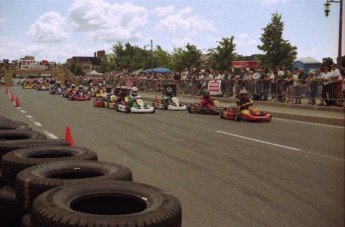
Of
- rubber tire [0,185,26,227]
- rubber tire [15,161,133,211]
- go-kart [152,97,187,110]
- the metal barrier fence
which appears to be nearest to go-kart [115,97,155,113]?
go-kart [152,97,187,110]

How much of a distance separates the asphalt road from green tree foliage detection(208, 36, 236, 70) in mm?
28729

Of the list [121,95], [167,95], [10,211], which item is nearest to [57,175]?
[10,211]

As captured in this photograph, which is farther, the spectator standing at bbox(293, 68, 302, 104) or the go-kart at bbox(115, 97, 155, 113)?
the spectator standing at bbox(293, 68, 302, 104)

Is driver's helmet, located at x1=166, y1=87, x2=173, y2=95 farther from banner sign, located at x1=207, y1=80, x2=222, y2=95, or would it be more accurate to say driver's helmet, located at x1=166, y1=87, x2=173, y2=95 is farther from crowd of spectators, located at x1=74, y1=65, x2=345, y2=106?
banner sign, located at x1=207, y1=80, x2=222, y2=95

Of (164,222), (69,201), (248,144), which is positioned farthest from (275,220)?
(248,144)

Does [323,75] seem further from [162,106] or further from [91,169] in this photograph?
[91,169]

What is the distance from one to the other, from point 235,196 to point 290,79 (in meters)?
13.4

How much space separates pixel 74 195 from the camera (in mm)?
3266

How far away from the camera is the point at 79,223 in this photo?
275 centimetres

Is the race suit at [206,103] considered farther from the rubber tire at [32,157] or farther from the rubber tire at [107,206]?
the rubber tire at [107,206]

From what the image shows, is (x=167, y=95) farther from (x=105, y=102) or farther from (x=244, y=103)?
(x=244, y=103)

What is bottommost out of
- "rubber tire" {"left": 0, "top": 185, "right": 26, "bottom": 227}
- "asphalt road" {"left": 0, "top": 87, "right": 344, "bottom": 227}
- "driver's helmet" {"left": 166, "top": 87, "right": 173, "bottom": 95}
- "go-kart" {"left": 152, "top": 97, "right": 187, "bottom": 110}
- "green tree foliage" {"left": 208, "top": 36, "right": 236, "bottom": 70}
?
"asphalt road" {"left": 0, "top": 87, "right": 344, "bottom": 227}

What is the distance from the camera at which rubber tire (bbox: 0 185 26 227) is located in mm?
4043

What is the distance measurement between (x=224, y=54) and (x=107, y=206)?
39.1 m
